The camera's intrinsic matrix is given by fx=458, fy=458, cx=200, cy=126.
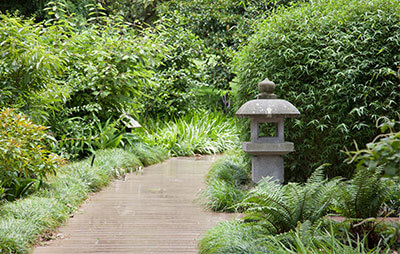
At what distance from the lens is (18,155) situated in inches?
186

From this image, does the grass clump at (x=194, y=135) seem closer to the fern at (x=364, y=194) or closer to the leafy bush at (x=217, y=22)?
the leafy bush at (x=217, y=22)

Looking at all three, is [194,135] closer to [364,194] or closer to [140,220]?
[140,220]

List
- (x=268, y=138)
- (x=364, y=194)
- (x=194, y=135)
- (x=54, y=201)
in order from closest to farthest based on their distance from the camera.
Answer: (x=364, y=194) < (x=54, y=201) < (x=268, y=138) < (x=194, y=135)

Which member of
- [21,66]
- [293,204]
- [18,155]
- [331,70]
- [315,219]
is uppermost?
[21,66]

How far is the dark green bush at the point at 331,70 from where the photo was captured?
537 cm

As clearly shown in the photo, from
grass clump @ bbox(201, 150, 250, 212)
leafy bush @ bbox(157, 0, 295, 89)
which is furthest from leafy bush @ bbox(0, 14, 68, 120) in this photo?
leafy bush @ bbox(157, 0, 295, 89)

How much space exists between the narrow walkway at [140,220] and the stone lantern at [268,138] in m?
0.79

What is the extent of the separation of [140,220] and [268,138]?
1.75m

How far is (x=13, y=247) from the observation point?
3771 millimetres

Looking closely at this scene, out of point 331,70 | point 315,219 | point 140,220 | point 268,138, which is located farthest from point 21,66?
point 315,219

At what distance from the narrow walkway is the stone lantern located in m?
0.79

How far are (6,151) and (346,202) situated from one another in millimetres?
3234

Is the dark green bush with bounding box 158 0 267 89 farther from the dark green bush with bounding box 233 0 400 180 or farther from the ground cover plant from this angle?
the ground cover plant

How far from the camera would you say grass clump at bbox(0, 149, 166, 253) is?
399 centimetres
